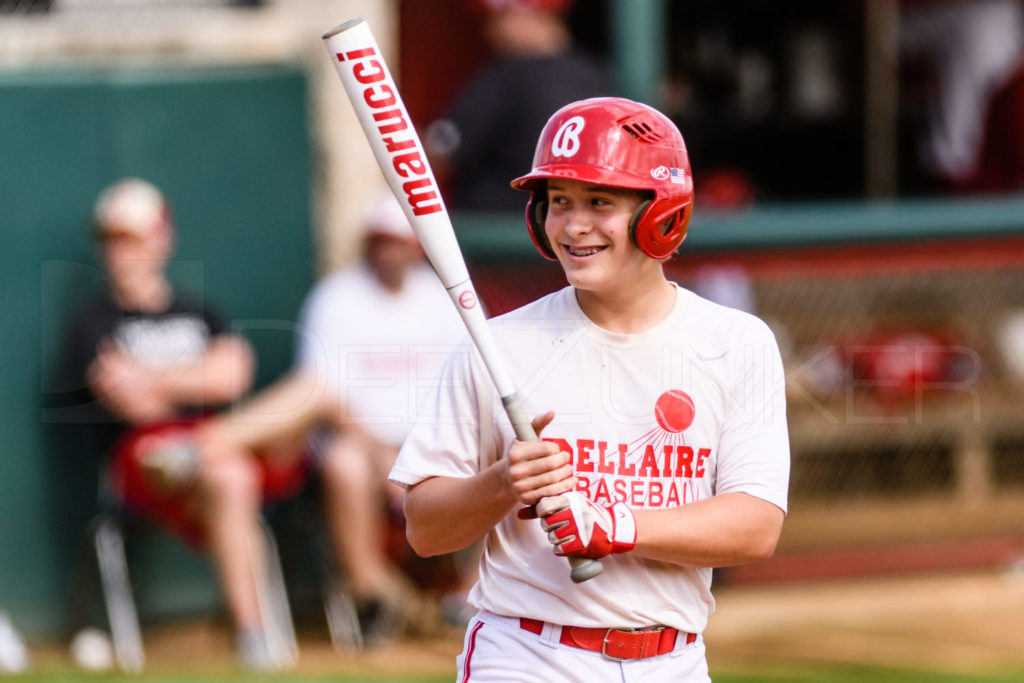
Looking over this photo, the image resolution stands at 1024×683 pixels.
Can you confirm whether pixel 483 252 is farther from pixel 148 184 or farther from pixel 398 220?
pixel 148 184

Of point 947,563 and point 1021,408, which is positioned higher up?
point 1021,408

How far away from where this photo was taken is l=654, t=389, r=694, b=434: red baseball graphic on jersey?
109 inches

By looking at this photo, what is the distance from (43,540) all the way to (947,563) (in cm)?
384

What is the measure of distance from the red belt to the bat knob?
0.19 m

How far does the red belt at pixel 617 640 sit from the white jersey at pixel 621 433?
0.02m

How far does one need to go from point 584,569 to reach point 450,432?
38 centimetres

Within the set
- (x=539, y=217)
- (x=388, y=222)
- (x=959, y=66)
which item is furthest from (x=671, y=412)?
(x=959, y=66)

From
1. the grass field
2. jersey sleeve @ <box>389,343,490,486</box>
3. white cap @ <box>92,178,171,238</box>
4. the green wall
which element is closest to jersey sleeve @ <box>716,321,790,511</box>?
jersey sleeve @ <box>389,343,490,486</box>

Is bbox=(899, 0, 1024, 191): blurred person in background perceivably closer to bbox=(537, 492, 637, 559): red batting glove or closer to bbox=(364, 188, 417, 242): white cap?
bbox=(364, 188, 417, 242): white cap

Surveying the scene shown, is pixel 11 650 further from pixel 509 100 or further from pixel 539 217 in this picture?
pixel 539 217

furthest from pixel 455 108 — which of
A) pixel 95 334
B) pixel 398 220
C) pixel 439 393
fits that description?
pixel 439 393

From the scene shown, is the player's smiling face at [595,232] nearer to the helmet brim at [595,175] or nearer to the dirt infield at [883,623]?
the helmet brim at [595,175]

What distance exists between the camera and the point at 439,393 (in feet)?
9.23

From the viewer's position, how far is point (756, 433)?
2.80 metres
